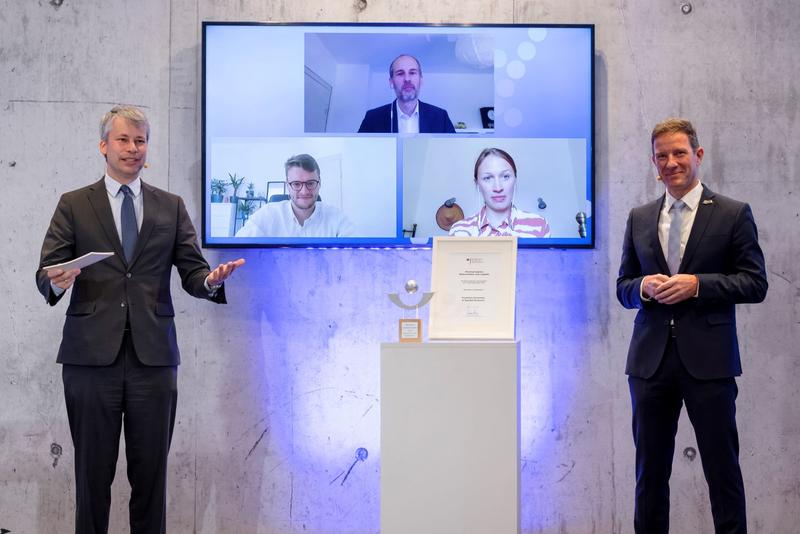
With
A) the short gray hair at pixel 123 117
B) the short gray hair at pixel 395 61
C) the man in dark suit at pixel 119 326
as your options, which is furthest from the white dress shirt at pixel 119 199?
the short gray hair at pixel 395 61

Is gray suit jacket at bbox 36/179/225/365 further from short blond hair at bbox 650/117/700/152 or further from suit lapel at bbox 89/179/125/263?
short blond hair at bbox 650/117/700/152

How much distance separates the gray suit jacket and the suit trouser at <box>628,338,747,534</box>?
185cm

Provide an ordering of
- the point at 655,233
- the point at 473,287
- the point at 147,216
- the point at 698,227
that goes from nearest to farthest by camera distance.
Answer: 1. the point at 698,227
2. the point at 655,233
3. the point at 147,216
4. the point at 473,287

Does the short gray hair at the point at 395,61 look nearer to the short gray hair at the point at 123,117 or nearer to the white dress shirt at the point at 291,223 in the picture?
the white dress shirt at the point at 291,223

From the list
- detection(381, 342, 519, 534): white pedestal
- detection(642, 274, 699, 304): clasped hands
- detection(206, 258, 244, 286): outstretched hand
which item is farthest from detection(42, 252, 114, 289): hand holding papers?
detection(642, 274, 699, 304): clasped hands

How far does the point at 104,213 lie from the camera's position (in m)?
3.43

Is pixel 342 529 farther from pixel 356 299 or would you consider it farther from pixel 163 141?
pixel 163 141

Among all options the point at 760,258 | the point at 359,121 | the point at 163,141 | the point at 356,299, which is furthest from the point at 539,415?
the point at 163,141

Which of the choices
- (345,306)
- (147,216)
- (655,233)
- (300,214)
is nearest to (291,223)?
(300,214)

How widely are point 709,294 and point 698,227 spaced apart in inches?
11.6

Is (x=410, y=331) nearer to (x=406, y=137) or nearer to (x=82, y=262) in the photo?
(x=406, y=137)

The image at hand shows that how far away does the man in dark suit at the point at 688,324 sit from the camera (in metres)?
3.14

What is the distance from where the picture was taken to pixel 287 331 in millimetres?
4301

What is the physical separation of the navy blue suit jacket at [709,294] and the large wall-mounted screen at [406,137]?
1.02 m
